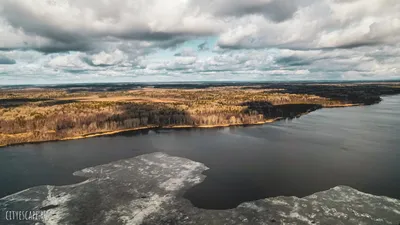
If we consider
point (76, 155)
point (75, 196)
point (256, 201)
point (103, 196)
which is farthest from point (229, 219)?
point (76, 155)

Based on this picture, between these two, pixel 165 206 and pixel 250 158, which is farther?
pixel 250 158

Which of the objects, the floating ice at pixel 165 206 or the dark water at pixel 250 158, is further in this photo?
the dark water at pixel 250 158

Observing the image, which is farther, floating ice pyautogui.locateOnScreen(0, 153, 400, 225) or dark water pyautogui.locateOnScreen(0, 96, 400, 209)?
dark water pyautogui.locateOnScreen(0, 96, 400, 209)

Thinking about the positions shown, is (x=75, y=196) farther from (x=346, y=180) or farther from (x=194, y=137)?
(x=194, y=137)

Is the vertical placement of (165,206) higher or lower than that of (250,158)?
higher
